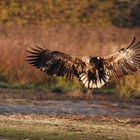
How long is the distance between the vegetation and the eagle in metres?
21.6

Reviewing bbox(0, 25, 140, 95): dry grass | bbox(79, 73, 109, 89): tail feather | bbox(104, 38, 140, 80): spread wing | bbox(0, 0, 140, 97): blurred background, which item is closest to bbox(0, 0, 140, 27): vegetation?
bbox(0, 0, 140, 97): blurred background

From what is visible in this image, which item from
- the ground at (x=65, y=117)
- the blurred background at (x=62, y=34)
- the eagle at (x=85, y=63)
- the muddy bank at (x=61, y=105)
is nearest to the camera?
the eagle at (x=85, y=63)

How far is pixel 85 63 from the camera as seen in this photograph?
12633mm

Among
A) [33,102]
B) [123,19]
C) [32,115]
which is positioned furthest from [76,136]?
[123,19]

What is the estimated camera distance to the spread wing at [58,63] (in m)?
12.6

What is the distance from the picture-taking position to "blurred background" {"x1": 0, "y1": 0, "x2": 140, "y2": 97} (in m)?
20.8

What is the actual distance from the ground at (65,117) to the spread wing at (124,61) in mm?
1020

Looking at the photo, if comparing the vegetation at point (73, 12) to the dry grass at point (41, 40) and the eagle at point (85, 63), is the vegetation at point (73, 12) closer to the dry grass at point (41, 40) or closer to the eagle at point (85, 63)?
the dry grass at point (41, 40)

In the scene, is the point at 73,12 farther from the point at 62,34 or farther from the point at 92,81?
the point at 92,81

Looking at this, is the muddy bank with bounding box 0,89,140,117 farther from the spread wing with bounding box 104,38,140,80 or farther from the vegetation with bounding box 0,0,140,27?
the vegetation with bounding box 0,0,140,27

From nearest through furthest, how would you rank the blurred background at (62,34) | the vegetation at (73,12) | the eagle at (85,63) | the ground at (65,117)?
the eagle at (85,63) < the ground at (65,117) < the blurred background at (62,34) < the vegetation at (73,12)

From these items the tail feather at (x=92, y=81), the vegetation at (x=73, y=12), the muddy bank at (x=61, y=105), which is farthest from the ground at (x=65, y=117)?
the vegetation at (x=73, y=12)

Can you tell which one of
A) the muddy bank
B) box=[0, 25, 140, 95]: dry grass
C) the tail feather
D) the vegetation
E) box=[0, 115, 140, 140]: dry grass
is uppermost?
the vegetation

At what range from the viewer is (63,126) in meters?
13.9
